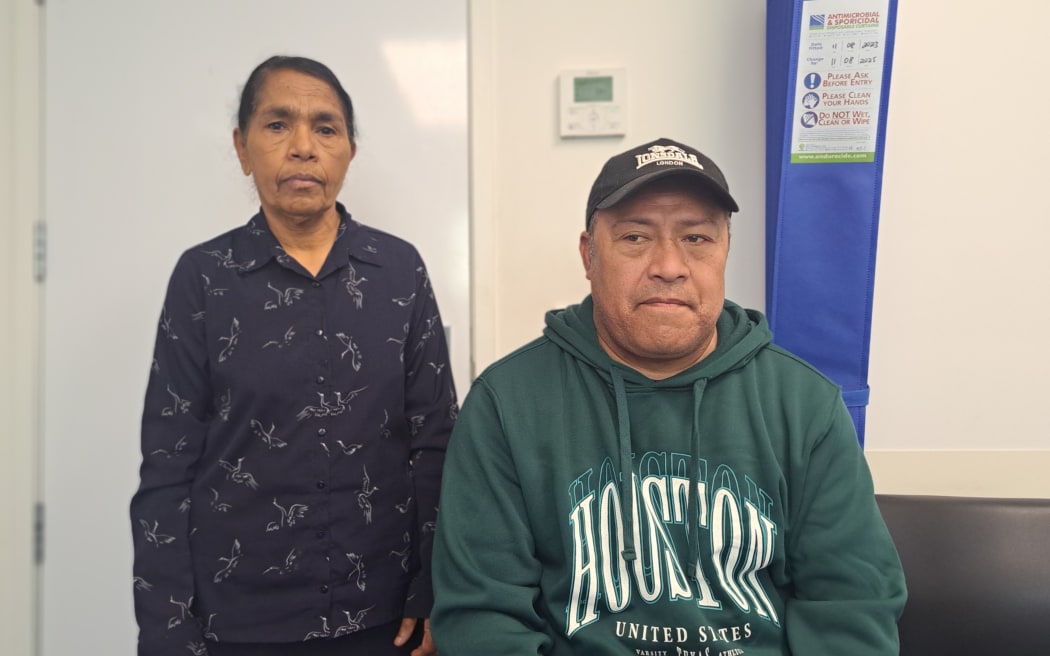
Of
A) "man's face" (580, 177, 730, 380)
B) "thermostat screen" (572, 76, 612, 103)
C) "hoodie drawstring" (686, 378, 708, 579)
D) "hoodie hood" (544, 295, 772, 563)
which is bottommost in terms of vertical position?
"hoodie drawstring" (686, 378, 708, 579)

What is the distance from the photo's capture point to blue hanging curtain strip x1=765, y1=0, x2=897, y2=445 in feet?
4.95

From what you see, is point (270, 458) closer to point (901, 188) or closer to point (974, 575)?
point (974, 575)

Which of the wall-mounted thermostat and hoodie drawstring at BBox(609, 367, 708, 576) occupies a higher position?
the wall-mounted thermostat

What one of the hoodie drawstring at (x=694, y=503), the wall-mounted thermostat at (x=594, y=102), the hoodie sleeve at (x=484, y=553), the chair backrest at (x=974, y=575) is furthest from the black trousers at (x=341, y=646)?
the wall-mounted thermostat at (x=594, y=102)

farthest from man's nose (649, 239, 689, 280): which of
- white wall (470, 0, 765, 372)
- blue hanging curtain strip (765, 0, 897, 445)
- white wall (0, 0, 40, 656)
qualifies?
white wall (0, 0, 40, 656)

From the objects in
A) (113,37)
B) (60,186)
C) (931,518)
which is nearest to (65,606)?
(60,186)

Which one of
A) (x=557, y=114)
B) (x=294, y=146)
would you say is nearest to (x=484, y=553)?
(x=294, y=146)

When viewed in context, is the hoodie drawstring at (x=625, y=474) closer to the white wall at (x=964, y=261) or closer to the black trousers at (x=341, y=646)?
the black trousers at (x=341, y=646)

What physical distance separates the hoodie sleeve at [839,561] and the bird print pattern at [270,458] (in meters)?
0.67

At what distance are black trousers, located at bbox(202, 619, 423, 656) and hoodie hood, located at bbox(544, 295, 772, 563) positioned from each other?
55cm

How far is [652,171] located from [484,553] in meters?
0.65

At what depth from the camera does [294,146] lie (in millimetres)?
1365

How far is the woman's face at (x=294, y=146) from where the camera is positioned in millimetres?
1366

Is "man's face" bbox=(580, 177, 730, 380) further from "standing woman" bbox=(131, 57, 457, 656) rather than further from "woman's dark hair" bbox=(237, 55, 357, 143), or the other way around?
"woman's dark hair" bbox=(237, 55, 357, 143)
